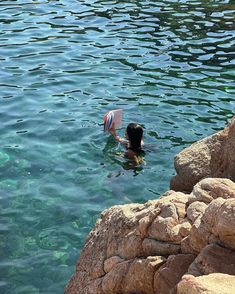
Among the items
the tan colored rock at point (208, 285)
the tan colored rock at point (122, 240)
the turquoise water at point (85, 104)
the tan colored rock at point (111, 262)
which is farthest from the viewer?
the turquoise water at point (85, 104)

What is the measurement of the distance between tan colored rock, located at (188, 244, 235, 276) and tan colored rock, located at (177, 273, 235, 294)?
231mm

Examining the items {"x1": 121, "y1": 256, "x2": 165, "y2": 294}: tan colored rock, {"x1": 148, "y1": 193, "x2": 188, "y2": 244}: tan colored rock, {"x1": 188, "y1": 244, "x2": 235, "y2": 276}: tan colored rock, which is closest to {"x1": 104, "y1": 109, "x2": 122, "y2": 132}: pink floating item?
{"x1": 148, "y1": 193, "x2": 188, "y2": 244}: tan colored rock

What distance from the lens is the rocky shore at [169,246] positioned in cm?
439

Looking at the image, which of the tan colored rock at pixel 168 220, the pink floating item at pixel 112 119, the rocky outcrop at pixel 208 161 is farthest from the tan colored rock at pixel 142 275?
the pink floating item at pixel 112 119

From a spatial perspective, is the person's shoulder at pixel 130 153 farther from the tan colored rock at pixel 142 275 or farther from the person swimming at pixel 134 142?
the tan colored rock at pixel 142 275

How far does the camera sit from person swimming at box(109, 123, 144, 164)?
9984mm

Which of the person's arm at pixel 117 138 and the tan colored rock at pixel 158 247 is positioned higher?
the tan colored rock at pixel 158 247

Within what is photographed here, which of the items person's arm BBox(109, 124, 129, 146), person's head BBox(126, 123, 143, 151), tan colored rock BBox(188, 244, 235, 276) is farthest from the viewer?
person's arm BBox(109, 124, 129, 146)

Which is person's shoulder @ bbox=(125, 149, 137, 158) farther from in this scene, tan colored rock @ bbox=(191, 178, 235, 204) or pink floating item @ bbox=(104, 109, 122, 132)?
tan colored rock @ bbox=(191, 178, 235, 204)

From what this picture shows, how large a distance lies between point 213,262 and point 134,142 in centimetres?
583

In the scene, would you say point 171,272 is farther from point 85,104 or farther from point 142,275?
point 85,104

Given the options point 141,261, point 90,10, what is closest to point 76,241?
point 141,261

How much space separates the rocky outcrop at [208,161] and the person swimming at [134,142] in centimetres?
229

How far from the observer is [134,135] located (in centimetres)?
998
